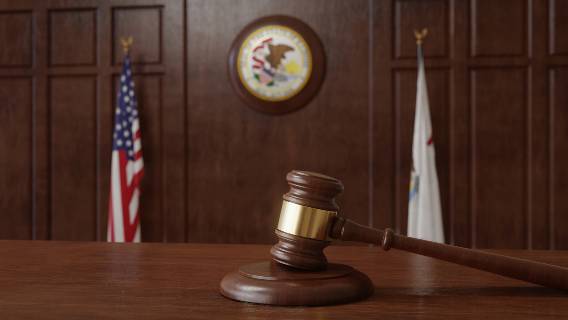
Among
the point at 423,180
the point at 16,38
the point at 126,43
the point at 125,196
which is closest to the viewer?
the point at 423,180

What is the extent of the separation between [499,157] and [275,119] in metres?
2.00

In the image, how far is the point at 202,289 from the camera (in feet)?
2.88

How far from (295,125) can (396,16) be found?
1.32 m

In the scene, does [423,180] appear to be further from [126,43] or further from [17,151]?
[17,151]

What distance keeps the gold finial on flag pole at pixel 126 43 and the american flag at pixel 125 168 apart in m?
0.10

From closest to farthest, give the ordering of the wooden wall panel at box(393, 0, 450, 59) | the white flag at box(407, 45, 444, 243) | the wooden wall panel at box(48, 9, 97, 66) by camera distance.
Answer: the white flag at box(407, 45, 444, 243), the wooden wall panel at box(393, 0, 450, 59), the wooden wall panel at box(48, 9, 97, 66)

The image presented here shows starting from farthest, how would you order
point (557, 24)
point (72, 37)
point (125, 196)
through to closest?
point (72, 37) < point (125, 196) < point (557, 24)

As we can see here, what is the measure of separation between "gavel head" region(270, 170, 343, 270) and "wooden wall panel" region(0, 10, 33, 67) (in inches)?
211

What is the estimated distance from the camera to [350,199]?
5.11m

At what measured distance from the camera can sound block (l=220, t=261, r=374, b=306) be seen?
0.77 m

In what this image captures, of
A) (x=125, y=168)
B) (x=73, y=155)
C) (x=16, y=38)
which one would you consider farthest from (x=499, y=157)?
(x=16, y=38)

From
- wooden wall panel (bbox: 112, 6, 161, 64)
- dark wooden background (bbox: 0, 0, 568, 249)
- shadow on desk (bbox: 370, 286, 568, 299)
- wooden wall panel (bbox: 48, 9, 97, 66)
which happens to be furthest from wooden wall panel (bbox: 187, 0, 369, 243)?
shadow on desk (bbox: 370, 286, 568, 299)

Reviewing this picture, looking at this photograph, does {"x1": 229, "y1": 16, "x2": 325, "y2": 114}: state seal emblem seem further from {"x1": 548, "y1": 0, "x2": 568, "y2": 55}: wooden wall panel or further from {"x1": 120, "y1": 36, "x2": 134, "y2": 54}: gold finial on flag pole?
{"x1": 548, "y1": 0, "x2": 568, "y2": 55}: wooden wall panel

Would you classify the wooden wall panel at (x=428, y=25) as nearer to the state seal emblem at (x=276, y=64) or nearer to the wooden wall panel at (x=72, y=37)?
the state seal emblem at (x=276, y=64)
